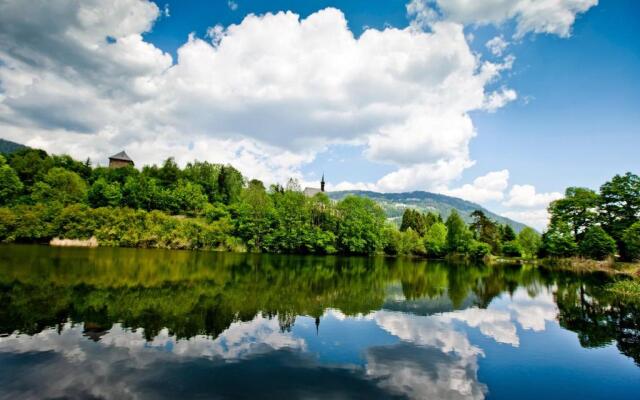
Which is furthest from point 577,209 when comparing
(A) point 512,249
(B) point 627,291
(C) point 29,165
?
(C) point 29,165

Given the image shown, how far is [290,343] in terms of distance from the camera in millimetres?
14742

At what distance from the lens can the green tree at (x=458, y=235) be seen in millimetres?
89125

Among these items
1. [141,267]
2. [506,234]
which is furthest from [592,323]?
[506,234]

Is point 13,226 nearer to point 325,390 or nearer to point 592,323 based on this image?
point 325,390

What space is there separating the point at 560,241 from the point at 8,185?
12353cm

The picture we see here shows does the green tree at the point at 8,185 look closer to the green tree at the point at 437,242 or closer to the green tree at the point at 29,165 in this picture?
the green tree at the point at 29,165

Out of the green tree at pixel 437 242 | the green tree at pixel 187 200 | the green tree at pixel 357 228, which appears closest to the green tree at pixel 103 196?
the green tree at pixel 187 200

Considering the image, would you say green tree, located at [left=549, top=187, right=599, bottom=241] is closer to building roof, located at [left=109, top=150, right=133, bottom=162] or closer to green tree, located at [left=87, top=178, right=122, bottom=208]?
green tree, located at [left=87, top=178, right=122, bottom=208]

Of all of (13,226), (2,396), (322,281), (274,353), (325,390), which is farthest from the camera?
(13,226)

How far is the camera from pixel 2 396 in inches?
354

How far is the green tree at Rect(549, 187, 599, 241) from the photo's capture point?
72688mm

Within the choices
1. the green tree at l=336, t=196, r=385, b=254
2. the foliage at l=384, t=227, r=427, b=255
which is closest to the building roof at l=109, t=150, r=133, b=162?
the green tree at l=336, t=196, r=385, b=254

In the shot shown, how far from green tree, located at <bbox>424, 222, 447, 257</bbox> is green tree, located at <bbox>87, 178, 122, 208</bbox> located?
86.3 meters

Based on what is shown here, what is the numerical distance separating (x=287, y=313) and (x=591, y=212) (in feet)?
264
